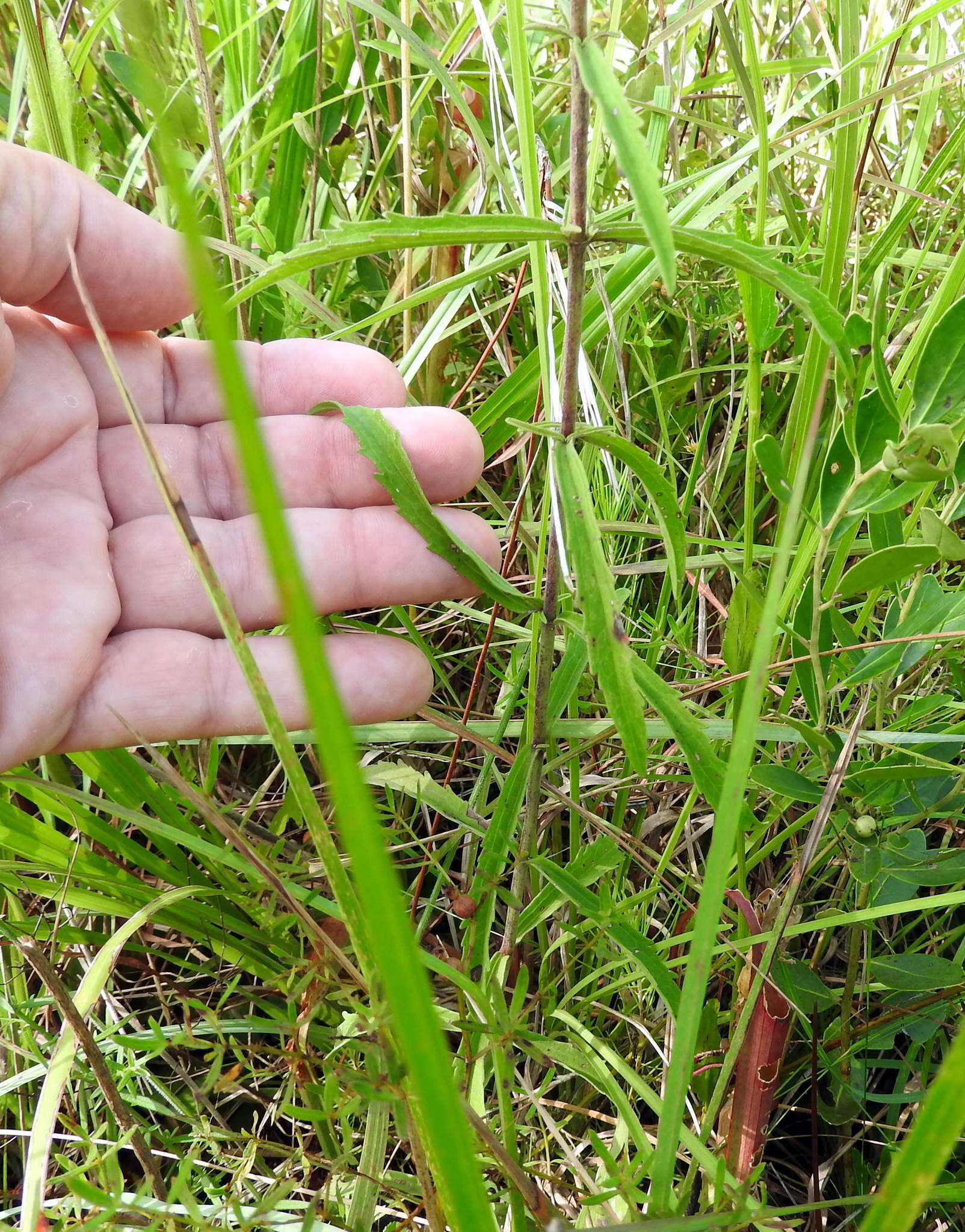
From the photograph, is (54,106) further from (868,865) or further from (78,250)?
(868,865)

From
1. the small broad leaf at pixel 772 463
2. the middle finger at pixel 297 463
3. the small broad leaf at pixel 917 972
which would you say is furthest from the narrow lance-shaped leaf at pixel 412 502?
the small broad leaf at pixel 917 972

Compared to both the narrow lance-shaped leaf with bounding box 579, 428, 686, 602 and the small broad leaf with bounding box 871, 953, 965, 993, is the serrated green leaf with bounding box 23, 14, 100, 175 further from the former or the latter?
the small broad leaf with bounding box 871, 953, 965, 993

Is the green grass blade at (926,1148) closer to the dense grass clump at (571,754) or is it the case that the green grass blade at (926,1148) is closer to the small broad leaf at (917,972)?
the dense grass clump at (571,754)

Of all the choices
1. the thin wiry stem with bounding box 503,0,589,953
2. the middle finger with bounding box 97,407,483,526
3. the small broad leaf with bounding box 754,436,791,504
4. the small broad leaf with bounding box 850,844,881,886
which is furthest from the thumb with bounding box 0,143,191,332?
the small broad leaf with bounding box 850,844,881,886

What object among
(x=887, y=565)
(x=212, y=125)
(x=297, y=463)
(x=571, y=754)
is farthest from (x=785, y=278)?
(x=212, y=125)

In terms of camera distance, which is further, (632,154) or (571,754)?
(571,754)

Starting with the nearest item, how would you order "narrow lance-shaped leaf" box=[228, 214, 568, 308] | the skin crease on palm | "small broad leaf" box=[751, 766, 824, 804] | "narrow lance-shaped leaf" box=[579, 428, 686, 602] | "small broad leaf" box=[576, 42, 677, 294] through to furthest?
"small broad leaf" box=[576, 42, 677, 294], "narrow lance-shaped leaf" box=[228, 214, 568, 308], "narrow lance-shaped leaf" box=[579, 428, 686, 602], "small broad leaf" box=[751, 766, 824, 804], the skin crease on palm

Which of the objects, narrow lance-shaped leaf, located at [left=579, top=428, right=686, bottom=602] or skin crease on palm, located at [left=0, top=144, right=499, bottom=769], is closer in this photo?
narrow lance-shaped leaf, located at [left=579, top=428, right=686, bottom=602]
